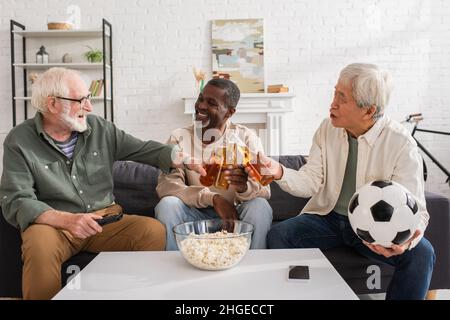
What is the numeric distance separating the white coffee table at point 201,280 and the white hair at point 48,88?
776 mm

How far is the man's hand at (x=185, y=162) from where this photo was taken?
2061mm

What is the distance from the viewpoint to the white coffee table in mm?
1235

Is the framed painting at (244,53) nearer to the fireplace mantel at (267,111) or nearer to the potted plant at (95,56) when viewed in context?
the fireplace mantel at (267,111)

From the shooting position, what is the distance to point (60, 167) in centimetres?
198

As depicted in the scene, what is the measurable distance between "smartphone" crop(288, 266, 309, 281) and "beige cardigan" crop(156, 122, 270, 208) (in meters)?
0.75

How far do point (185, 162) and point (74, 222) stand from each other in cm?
58

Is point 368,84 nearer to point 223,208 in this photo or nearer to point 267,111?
point 223,208

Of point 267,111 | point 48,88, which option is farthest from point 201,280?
point 267,111

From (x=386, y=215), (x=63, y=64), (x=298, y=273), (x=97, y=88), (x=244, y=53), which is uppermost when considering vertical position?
(x=244, y=53)

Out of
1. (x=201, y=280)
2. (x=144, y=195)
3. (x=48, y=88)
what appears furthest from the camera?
(x=144, y=195)

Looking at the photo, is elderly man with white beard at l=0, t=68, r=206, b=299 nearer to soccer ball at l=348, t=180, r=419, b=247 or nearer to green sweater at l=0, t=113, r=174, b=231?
green sweater at l=0, t=113, r=174, b=231

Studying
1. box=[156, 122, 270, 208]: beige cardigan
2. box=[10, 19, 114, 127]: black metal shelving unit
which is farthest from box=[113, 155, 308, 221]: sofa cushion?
box=[10, 19, 114, 127]: black metal shelving unit

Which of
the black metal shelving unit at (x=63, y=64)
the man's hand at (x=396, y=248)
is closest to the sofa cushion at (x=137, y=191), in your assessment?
the man's hand at (x=396, y=248)
